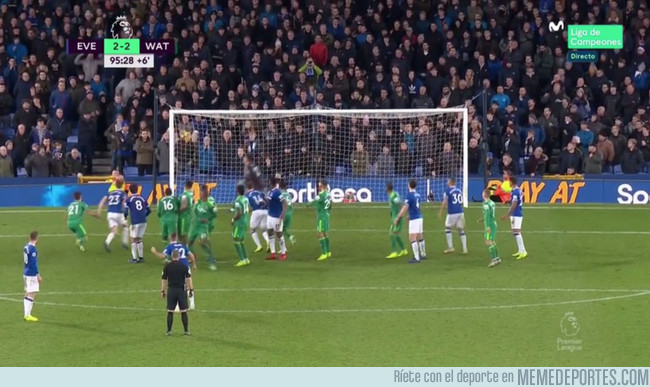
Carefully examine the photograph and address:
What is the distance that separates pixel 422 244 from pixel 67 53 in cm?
1749

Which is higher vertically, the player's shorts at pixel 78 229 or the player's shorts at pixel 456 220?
the player's shorts at pixel 456 220

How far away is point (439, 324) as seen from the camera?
99.8 feet

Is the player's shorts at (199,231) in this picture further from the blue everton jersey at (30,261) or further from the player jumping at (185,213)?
the blue everton jersey at (30,261)

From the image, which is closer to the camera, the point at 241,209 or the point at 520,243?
the point at 241,209

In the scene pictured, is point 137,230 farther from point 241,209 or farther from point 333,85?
point 333,85

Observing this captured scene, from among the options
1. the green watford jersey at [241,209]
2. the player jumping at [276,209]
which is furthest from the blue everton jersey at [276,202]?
the green watford jersey at [241,209]

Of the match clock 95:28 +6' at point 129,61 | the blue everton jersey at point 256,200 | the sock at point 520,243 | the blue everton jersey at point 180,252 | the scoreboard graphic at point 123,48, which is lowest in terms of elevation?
the sock at point 520,243

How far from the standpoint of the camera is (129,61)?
48375 millimetres
